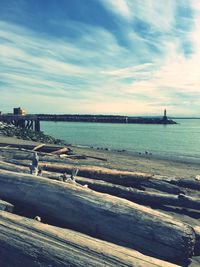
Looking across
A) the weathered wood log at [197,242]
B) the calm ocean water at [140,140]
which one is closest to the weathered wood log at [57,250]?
the weathered wood log at [197,242]

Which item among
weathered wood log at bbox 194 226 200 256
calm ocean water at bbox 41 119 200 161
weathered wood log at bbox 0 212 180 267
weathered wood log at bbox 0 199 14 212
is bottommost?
calm ocean water at bbox 41 119 200 161

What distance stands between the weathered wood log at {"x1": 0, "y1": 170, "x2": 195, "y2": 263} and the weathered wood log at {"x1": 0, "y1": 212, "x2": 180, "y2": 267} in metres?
0.37

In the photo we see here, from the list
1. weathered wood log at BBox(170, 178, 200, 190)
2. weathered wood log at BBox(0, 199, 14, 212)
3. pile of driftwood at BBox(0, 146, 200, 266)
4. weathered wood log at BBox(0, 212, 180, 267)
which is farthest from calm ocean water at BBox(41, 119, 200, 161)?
weathered wood log at BBox(0, 212, 180, 267)

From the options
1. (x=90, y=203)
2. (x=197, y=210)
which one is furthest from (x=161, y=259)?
(x=197, y=210)

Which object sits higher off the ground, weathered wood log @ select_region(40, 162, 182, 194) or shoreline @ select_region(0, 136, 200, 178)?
weathered wood log @ select_region(40, 162, 182, 194)

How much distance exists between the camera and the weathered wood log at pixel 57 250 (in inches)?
150

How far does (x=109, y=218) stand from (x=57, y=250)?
1.02m

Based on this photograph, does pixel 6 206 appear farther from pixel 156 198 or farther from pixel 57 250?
pixel 156 198

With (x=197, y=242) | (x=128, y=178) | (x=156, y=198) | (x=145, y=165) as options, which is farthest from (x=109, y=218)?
(x=145, y=165)

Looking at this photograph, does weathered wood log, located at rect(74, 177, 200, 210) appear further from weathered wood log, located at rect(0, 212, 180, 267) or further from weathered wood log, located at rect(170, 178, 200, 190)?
weathered wood log, located at rect(0, 212, 180, 267)

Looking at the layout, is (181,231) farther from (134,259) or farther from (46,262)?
(46,262)

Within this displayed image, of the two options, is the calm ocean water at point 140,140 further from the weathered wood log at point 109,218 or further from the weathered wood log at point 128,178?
the weathered wood log at point 109,218

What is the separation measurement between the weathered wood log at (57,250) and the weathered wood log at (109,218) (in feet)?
1.22

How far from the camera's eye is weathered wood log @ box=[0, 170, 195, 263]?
4359 mm
